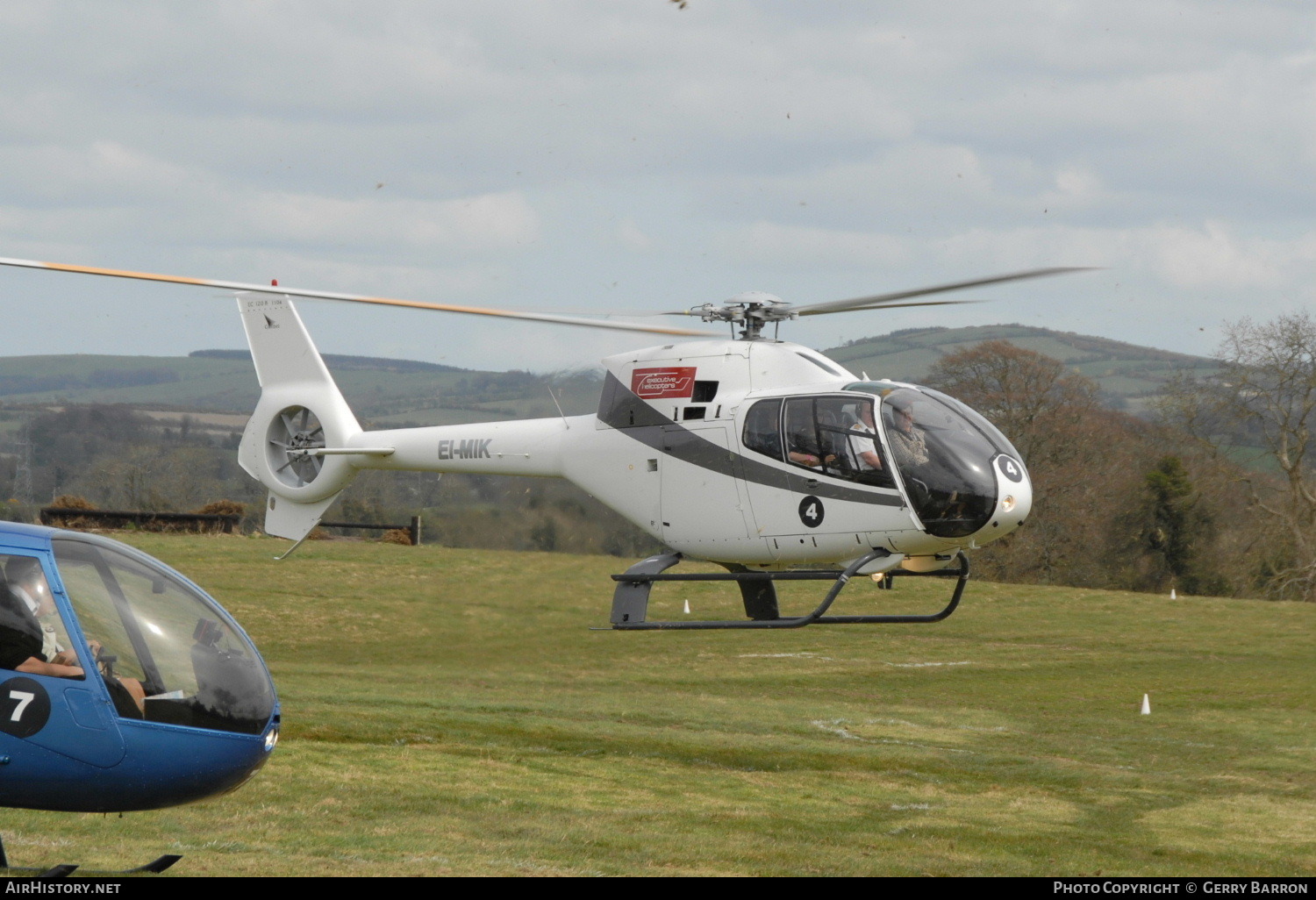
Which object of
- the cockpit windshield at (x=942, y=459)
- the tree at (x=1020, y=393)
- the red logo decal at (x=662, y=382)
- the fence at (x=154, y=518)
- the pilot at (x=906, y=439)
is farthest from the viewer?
the tree at (x=1020, y=393)

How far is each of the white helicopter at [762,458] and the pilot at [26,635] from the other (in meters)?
3.43

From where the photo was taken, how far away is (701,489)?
45.3 feet

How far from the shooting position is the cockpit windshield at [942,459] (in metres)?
12.4

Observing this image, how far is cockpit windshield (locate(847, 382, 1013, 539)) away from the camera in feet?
40.8

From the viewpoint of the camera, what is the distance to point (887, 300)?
41.0 ft

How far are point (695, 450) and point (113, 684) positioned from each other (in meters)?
6.69

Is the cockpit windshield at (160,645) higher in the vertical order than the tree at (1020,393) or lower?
lower

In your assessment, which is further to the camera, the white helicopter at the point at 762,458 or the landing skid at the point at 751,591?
the landing skid at the point at 751,591

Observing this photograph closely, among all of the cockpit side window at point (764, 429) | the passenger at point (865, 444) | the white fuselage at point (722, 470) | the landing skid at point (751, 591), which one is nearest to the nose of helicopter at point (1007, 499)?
the white fuselage at point (722, 470)

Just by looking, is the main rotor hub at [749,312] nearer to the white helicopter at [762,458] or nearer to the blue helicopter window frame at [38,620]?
the white helicopter at [762,458]

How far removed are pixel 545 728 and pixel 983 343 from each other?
2552 centimetres

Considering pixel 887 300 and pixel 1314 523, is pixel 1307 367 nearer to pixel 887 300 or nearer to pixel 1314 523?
pixel 1314 523

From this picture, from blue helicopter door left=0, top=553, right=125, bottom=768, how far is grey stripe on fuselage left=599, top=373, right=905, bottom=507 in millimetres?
6722
